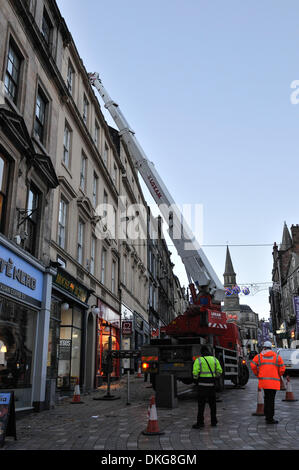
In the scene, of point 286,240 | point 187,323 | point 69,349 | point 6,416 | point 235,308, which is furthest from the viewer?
point 235,308

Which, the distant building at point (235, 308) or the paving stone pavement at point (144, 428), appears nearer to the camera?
the paving stone pavement at point (144, 428)

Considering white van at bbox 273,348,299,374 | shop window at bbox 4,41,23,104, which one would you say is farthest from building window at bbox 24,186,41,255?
white van at bbox 273,348,299,374

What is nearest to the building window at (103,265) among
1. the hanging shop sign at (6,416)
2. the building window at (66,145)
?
the building window at (66,145)

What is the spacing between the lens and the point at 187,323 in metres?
14.9

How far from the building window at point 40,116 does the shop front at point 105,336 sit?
29.0ft

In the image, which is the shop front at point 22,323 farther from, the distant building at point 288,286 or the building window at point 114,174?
the distant building at point 288,286

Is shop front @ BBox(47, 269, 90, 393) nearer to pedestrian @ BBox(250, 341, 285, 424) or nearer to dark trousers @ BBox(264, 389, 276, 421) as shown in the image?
pedestrian @ BBox(250, 341, 285, 424)

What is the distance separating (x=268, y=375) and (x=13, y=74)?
10.4 meters

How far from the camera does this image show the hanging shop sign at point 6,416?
6.43 m

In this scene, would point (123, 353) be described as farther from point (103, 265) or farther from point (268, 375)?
point (103, 265)

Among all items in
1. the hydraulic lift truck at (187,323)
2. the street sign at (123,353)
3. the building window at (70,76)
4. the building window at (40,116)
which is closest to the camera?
the hydraulic lift truck at (187,323)

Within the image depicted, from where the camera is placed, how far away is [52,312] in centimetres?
1368

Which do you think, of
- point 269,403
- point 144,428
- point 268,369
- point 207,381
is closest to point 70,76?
point 207,381

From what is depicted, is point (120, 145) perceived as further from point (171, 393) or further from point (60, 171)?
point (171, 393)
